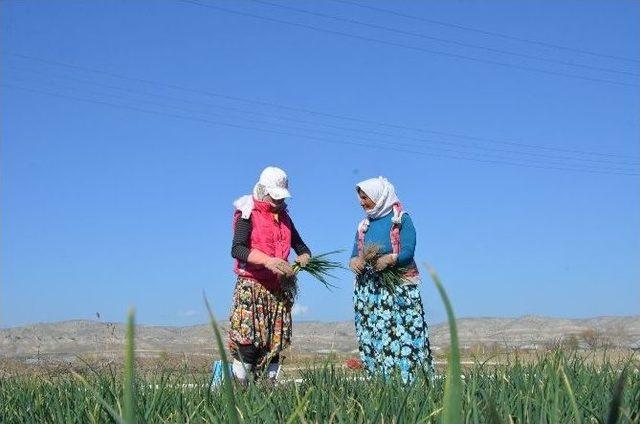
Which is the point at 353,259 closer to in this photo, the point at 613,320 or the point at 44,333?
the point at 44,333

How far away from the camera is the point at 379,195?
664 centimetres

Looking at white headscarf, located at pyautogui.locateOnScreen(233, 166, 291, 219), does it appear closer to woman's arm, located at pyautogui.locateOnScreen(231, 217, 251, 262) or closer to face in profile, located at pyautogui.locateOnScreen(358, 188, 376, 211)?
woman's arm, located at pyautogui.locateOnScreen(231, 217, 251, 262)

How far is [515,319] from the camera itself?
32.3 metres

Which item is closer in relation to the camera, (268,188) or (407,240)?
(268,188)

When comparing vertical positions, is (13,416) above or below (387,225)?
below

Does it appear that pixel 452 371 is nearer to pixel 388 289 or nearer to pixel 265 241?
pixel 265 241

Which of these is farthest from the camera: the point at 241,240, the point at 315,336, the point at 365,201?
the point at 315,336

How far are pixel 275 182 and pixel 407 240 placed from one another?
1.02 meters

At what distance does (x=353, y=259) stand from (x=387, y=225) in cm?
33

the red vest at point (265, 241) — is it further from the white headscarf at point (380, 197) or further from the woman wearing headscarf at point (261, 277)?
the white headscarf at point (380, 197)

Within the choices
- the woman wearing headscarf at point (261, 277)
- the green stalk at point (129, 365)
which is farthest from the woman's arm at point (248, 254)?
the green stalk at point (129, 365)

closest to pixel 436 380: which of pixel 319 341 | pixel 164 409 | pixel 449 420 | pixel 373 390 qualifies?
pixel 373 390

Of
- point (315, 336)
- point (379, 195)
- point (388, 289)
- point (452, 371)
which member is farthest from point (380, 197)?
point (315, 336)

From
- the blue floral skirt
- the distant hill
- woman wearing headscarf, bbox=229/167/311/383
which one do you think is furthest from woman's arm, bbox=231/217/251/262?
the distant hill
